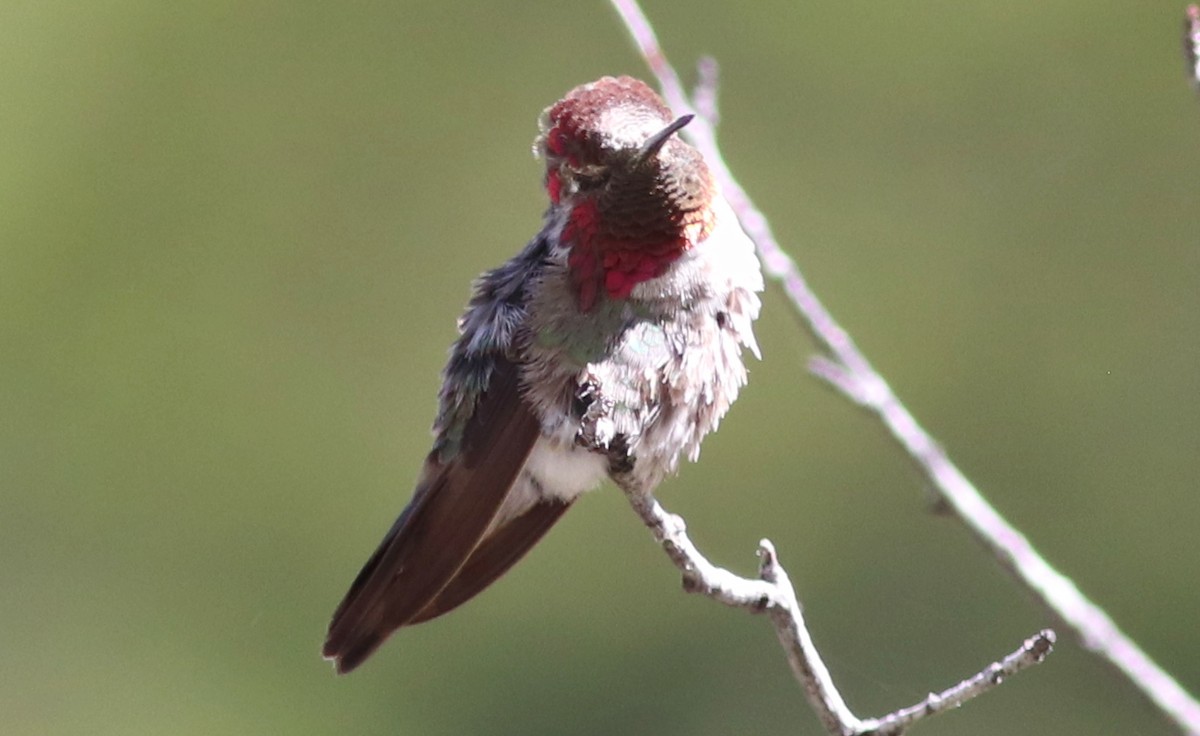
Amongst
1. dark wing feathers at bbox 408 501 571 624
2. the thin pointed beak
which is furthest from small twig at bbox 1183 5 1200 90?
dark wing feathers at bbox 408 501 571 624

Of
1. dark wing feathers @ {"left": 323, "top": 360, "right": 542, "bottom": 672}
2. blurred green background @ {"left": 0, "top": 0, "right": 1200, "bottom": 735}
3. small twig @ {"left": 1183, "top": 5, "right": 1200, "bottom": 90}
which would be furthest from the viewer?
blurred green background @ {"left": 0, "top": 0, "right": 1200, "bottom": 735}

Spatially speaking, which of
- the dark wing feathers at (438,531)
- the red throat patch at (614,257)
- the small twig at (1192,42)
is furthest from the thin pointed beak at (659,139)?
the small twig at (1192,42)

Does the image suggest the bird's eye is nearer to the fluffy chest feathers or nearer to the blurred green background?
the fluffy chest feathers

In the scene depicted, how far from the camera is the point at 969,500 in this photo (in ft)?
6.25

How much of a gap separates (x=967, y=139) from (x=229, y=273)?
2.88 m

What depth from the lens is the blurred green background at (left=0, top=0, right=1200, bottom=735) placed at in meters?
6.21

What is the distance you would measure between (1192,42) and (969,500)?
0.54 meters

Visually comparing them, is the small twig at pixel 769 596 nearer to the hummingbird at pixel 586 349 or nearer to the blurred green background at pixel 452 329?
the hummingbird at pixel 586 349

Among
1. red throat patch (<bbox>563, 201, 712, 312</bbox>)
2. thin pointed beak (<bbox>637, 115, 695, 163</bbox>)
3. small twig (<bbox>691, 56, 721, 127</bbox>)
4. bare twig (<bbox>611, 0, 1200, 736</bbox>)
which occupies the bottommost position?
bare twig (<bbox>611, 0, 1200, 736</bbox>)

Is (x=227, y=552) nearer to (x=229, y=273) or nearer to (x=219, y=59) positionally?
(x=229, y=273)

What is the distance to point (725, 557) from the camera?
18.5ft

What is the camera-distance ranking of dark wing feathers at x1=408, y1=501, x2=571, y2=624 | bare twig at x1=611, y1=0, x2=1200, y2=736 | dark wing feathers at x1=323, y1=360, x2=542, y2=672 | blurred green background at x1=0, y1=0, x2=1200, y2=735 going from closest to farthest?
bare twig at x1=611, y1=0, x2=1200, y2=736 < dark wing feathers at x1=323, y1=360, x2=542, y2=672 < dark wing feathers at x1=408, y1=501, x2=571, y2=624 < blurred green background at x1=0, y1=0, x2=1200, y2=735

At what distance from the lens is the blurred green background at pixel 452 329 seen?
6207 mm

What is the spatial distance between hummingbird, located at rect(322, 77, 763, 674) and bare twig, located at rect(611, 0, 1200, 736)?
16 centimetres
